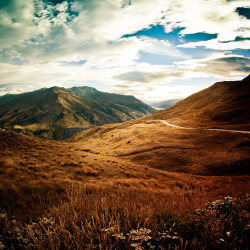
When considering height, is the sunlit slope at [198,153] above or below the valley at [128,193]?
below

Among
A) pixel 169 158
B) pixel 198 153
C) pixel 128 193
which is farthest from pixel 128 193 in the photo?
pixel 198 153

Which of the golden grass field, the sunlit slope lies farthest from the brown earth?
the golden grass field

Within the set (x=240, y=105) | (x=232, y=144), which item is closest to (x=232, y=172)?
(x=232, y=144)

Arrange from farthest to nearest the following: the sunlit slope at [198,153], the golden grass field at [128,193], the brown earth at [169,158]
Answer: the sunlit slope at [198,153] < the brown earth at [169,158] < the golden grass field at [128,193]

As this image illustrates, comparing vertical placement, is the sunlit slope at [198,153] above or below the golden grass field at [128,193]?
below

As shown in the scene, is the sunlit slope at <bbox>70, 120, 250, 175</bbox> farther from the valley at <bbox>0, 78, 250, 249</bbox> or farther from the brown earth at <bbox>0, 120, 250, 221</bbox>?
the valley at <bbox>0, 78, 250, 249</bbox>

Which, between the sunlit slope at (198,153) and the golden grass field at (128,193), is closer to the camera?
the golden grass field at (128,193)

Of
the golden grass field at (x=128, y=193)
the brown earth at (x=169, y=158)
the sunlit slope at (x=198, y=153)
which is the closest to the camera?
the golden grass field at (x=128, y=193)

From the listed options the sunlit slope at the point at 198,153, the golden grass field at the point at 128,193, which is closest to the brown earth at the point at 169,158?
the sunlit slope at the point at 198,153

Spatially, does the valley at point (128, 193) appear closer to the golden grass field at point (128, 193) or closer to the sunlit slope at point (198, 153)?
the golden grass field at point (128, 193)

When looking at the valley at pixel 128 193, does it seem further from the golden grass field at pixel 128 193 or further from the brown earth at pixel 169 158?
the brown earth at pixel 169 158

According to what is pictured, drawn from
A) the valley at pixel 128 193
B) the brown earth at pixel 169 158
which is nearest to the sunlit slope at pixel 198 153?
the brown earth at pixel 169 158

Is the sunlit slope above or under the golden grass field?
under

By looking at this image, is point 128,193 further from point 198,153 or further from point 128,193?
point 198,153
